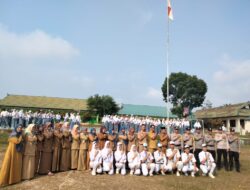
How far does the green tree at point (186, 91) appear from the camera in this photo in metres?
48.6

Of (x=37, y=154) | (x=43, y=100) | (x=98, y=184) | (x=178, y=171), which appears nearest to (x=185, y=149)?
(x=178, y=171)

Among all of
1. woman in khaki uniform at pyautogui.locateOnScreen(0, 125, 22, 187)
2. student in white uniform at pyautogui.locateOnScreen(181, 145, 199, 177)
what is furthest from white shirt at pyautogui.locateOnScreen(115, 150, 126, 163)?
woman in khaki uniform at pyautogui.locateOnScreen(0, 125, 22, 187)

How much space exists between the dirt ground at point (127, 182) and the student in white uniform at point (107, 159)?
0.28m

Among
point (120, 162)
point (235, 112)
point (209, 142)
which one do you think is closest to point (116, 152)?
point (120, 162)

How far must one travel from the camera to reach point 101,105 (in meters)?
36.9

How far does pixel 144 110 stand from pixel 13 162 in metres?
42.5

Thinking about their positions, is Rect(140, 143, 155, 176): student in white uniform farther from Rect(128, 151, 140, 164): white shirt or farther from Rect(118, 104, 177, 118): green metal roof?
Rect(118, 104, 177, 118): green metal roof

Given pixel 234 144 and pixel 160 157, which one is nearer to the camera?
pixel 160 157

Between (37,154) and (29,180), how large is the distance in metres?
1.03

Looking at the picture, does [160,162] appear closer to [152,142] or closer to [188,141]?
[152,142]

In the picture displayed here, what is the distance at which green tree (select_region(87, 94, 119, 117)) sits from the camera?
121 feet

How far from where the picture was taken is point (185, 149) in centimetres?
977

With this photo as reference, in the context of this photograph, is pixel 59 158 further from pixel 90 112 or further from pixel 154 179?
pixel 90 112

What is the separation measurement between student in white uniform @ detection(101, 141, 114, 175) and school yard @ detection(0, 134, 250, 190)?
0.33m
